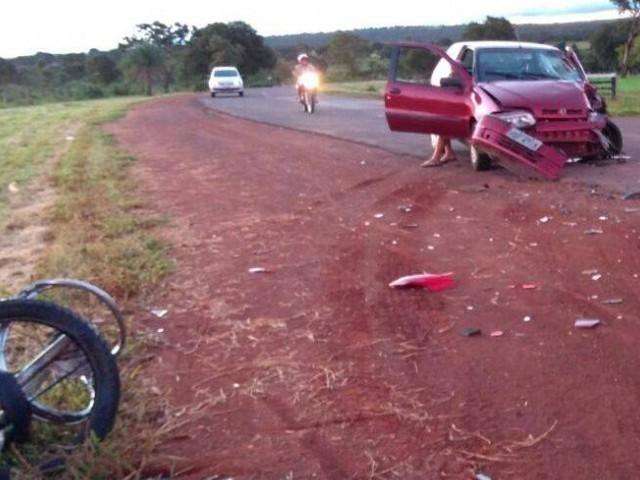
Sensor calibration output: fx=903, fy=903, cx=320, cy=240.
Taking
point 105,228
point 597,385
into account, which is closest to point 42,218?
point 105,228

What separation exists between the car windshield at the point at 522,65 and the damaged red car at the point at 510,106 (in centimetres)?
1

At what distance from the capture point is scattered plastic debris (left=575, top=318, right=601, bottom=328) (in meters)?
5.52

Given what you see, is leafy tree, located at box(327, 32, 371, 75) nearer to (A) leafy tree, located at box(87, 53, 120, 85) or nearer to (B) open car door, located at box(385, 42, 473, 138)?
(A) leafy tree, located at box(87, 53, 120, 85)

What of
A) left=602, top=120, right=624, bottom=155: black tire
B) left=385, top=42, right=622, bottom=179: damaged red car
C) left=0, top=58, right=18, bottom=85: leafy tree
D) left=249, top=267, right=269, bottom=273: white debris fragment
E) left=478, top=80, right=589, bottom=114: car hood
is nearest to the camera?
left=249, top=267, right=269, bottom=273: white debris fragment

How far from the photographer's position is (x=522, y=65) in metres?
12.3

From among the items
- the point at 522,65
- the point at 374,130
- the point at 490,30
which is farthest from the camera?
the point at 490,30

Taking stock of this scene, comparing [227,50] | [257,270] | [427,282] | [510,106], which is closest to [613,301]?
[427,282]

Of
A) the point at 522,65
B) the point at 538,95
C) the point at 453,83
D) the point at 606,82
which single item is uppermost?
the point at 522,65

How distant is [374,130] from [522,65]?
6019 mm

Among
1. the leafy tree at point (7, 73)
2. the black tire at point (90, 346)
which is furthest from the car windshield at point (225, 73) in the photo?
the black tire at point (90, 346)

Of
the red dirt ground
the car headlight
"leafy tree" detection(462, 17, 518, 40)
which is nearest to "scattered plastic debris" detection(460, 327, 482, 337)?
the red dirt ground

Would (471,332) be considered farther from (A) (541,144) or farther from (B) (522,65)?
(B) (522,65)

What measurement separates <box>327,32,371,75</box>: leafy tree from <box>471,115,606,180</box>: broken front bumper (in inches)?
2397

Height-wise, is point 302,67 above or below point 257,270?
above
